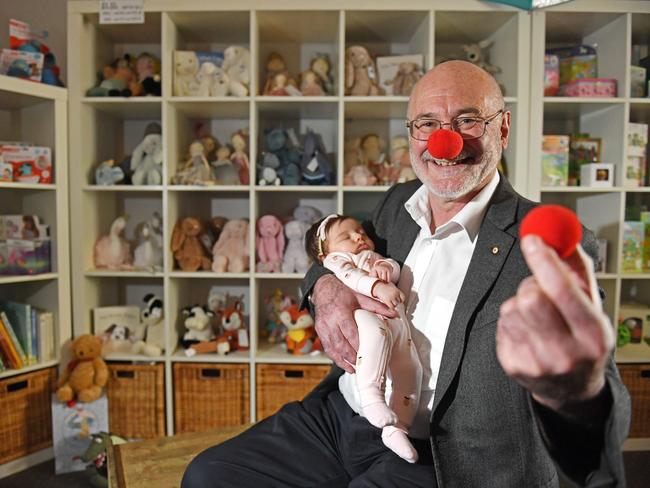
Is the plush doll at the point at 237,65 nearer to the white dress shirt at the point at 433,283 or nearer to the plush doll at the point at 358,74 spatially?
the plush doll at the point at 358,74

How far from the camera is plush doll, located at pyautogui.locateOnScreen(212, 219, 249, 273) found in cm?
252

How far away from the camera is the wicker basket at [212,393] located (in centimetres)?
248

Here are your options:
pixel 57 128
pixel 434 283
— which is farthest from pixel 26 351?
pixel 434 283

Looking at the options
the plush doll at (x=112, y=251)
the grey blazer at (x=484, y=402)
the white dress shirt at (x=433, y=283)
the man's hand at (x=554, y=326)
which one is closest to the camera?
the man's hand at (x=554, y=326)

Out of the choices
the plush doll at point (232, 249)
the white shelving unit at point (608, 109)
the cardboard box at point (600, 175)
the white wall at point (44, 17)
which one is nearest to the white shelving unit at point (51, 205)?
the white wall at point (44, 17)

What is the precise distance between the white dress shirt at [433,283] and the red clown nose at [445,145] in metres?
0.15

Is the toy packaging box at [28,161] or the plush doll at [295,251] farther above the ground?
the toy packaging box at [28,161]

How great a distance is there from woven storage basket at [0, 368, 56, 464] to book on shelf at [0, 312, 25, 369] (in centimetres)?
7

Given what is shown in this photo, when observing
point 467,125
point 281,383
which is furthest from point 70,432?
point 467,125

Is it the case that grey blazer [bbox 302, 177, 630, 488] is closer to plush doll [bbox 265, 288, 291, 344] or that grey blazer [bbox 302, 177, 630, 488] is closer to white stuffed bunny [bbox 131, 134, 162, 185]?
plush doll [bbox 265, 288, 291, 344]

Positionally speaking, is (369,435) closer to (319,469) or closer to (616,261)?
(319,469)

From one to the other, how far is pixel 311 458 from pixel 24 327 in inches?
66.5

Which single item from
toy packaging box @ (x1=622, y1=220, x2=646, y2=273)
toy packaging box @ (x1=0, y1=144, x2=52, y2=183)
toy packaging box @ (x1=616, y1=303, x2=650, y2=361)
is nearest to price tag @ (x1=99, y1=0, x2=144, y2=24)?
toy packaging box @ (x1=0, y1=144, x2=52, y2=183)

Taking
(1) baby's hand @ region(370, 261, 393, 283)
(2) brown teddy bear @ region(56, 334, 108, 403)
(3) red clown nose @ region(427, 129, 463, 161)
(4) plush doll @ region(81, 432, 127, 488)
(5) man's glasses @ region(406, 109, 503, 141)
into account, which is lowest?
(4) plush doll @ region(81, 432, 127, 488)
